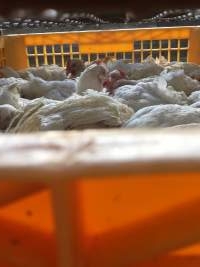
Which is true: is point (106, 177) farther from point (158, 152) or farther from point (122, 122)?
point (122, 122)

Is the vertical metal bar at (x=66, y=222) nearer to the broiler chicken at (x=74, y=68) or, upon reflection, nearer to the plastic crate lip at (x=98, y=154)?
the plastic crate lip at (x=98, y=154)

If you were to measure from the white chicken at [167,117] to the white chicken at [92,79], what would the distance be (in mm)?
1063

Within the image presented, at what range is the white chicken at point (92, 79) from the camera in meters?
2.50

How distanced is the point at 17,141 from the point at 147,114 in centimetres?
113

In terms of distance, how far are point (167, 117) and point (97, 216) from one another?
105 centimetres

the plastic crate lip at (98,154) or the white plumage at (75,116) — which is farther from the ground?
the plastic crate lip at (98,154)

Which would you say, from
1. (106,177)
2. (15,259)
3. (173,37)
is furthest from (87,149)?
(173,37)

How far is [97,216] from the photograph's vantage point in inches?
15.4

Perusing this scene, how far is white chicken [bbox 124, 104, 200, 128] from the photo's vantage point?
1391 millimetres

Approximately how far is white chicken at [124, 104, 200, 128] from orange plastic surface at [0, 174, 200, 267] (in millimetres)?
999

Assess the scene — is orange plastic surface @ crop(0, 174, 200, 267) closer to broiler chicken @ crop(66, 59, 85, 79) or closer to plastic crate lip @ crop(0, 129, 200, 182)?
plastic crate lip @ crop(0, 129, 200, 182)

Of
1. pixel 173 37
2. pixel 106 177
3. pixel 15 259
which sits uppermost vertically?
pixel 106 177

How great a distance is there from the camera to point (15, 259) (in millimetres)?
394

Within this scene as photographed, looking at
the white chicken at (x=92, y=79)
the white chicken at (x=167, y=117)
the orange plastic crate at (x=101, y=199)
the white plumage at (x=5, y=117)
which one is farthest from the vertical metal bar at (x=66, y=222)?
the white chicken at (x=92, y=79)
